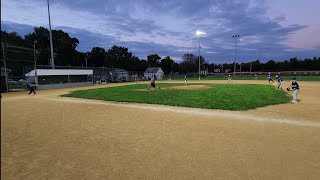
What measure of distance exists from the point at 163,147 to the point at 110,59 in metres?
104

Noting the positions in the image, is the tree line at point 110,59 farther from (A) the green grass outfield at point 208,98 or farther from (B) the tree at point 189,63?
(A) the green grass outfield at point 208,98

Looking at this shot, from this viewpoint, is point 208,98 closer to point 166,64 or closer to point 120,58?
point 120,58

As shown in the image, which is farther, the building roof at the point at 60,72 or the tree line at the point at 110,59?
the tree line at the point at 110,59

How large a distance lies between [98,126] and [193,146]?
501 centimetres

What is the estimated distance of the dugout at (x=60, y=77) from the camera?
3884 centimetres

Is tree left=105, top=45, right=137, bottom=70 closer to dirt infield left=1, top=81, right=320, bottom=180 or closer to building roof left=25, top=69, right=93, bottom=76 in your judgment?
building roof left=25, top=69, right=93, bottom=76

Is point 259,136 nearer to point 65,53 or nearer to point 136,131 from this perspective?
point 136,131

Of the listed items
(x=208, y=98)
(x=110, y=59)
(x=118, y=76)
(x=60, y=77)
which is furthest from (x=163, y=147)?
(x=110, y=59)

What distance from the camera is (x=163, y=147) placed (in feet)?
27.5

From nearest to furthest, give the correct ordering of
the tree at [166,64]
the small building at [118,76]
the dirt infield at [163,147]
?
the dirt infield at [163,147]
the small building at [118,76]
the tree at [166,64]

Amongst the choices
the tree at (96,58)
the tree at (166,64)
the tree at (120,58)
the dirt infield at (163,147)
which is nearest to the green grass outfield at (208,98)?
the dirt infield at (163,147)

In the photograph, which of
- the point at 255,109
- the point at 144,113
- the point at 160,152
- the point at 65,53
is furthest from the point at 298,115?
the point at 65,53

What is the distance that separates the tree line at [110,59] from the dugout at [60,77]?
32.8 metres

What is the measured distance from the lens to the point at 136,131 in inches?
423
